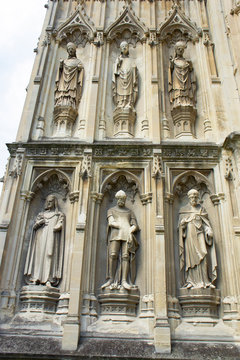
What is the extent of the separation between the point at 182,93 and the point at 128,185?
3271 mm

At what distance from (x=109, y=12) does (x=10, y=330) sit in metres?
10.3

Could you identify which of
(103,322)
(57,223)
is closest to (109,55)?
(57,223)

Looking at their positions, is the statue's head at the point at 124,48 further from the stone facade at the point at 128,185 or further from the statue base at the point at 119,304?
the statue base at the point at 119,304

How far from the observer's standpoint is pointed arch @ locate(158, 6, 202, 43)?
1145cm

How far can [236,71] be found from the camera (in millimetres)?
9461

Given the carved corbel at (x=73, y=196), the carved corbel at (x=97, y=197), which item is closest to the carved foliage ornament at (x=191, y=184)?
the carved corbel at (x=97, y=197)

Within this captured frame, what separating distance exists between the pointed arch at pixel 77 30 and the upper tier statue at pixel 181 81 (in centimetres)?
295

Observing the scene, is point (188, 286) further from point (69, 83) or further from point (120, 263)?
point (69, 83)

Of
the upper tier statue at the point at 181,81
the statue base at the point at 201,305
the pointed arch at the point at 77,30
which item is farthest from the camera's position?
the pointed arch at the point at 77,30

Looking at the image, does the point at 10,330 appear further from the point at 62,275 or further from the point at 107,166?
the point at 107,166

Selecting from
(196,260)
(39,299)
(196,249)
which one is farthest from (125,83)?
(39,299)

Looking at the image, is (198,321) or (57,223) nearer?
(198,321)

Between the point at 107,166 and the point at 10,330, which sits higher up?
the point at 107,166

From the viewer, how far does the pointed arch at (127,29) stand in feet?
37.9
